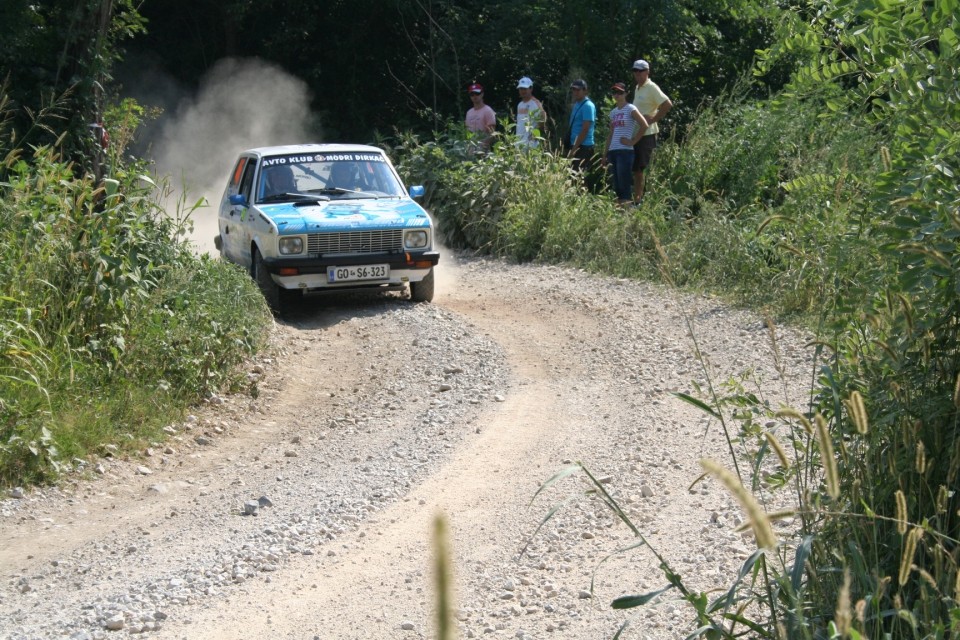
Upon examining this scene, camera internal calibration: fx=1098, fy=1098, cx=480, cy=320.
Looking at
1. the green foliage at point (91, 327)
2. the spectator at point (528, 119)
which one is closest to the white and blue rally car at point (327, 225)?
the green foliage at point (91, 327)

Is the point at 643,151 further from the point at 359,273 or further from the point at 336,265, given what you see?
the point at 336,265

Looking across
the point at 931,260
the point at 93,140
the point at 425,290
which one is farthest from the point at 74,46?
the point at 931,260

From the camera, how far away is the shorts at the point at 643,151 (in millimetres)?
15844

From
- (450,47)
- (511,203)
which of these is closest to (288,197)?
(511,203)

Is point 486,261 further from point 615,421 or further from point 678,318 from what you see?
point 615,421

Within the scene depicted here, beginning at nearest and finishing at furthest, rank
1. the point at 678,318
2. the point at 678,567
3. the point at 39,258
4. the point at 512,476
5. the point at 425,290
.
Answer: the point at 678,567 < the point at 512,476 < the point at 39,258 < the point at 678,318 < the point at 425,290

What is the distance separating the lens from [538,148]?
645 inches

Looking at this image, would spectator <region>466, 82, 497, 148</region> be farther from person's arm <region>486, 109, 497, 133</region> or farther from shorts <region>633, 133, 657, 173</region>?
shorts <region>633, 133, 657, 173</region>

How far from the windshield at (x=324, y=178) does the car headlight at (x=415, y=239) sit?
1.01 meters

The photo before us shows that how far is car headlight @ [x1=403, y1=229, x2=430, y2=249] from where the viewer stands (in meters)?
11.7

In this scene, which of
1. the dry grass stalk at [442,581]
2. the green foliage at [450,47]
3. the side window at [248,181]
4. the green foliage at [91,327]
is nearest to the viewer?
the dry grass stalk at [442,581]

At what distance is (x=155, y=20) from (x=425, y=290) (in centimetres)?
1643

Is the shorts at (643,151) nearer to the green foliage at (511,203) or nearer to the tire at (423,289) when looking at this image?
the green foliage at (511,203)

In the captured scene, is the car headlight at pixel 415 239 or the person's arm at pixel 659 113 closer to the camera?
the car headlight at pixel 415 239
